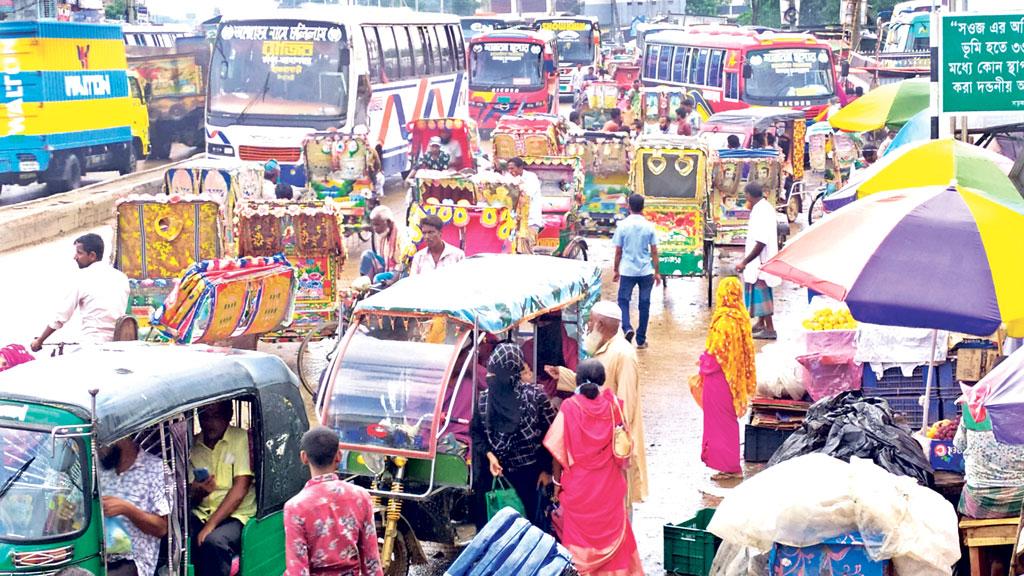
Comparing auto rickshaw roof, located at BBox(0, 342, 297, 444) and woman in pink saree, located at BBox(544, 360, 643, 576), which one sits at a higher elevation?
auto rickshaw roof, located at BBox(0, 342, 297, 444)

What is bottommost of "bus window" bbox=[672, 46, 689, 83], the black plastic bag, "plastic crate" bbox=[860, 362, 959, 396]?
"plastic crate" bbox=[860, 362, 959, 396]

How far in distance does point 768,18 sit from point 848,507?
54.1 meters

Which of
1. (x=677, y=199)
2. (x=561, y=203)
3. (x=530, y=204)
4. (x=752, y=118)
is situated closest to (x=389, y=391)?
(x=530, y=204)

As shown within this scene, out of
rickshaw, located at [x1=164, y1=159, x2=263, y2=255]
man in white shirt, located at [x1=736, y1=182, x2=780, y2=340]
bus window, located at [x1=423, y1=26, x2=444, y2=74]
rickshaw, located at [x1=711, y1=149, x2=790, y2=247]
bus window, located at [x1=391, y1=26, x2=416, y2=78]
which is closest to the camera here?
man in white shirt, located at [x1=736, y1=182, x2=780, y2=340]

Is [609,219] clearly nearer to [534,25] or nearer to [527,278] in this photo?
[527,278]

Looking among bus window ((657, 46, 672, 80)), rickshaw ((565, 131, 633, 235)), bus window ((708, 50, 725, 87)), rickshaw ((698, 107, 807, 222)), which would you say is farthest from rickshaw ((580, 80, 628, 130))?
rickshaw ((565, 131, 633, 235))

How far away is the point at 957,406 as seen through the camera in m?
9.12

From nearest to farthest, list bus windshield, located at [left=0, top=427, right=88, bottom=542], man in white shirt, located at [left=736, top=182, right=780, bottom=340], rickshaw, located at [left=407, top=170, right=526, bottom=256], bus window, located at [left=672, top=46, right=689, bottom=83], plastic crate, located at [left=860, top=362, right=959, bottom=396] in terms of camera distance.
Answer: bus windshield, located at [left=0, top=427, right=88, bottom=542] < plastic crate, located at [left=860, top=362, right=959, bottom=396] < man in white shirt, located at [left=736, top=182, right=780, bottom=340] < rickshaw, located at [left=407, top=170, right=526, bottom=256] < bus window, located at [left=672, top=46, right=689, bottom=83]

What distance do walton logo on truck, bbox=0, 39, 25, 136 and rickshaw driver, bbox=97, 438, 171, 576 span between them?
699 inches

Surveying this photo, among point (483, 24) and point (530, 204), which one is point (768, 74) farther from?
point (483, 24)

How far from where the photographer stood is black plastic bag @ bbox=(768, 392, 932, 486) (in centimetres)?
716

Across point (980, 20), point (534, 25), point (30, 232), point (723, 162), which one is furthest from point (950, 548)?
point (534, 25)

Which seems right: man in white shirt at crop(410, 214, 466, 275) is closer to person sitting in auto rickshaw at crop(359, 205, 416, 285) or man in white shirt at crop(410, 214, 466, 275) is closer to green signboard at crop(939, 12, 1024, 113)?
person sitting in auto rickshaw at crop(359, 205, 416, 285)

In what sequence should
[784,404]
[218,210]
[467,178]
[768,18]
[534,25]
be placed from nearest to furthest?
[784,404], [218,210], [467,178], [534,25], [768,18]
